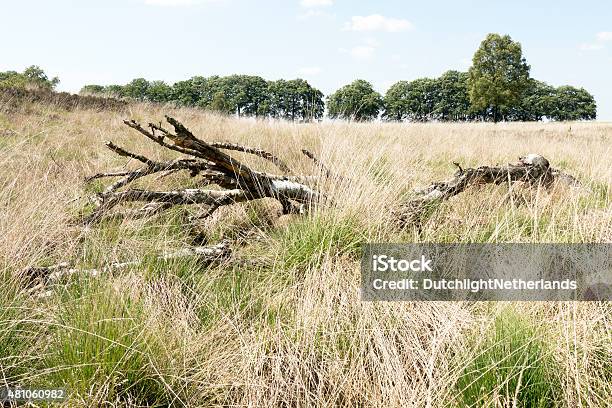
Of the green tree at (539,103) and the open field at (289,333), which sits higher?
the green tree at (539,103)

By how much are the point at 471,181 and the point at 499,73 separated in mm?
40740

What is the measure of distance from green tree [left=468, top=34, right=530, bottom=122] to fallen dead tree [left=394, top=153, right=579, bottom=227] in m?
39.0

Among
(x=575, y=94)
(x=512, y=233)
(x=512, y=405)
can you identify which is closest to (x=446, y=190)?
(x=512, y=233)

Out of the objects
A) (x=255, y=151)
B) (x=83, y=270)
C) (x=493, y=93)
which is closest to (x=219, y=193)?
(x=255, y=151)

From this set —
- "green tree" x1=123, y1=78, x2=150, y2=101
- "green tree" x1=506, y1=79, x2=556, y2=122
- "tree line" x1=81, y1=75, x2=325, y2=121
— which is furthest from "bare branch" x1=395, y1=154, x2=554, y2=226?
"green tree" x1=506, y1=79, x2=556, y2=122

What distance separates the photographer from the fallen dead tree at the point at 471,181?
2.95m

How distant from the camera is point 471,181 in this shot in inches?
138

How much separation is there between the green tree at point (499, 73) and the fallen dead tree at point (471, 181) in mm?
39037

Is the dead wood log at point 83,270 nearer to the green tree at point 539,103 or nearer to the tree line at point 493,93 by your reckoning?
the tree line at point 493,93

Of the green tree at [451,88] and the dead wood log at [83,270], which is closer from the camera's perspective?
the dead wood log at [83,270]

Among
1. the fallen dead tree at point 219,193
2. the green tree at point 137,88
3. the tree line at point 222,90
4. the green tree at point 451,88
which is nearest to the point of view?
the fallen dead tree at point 219,193

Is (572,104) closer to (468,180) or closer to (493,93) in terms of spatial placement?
(493,93)

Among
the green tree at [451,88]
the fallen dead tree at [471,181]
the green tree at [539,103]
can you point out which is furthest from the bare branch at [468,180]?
the green tree at [539,103]

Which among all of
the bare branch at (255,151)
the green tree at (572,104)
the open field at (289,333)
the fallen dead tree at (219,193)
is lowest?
the open field at (289,333)
